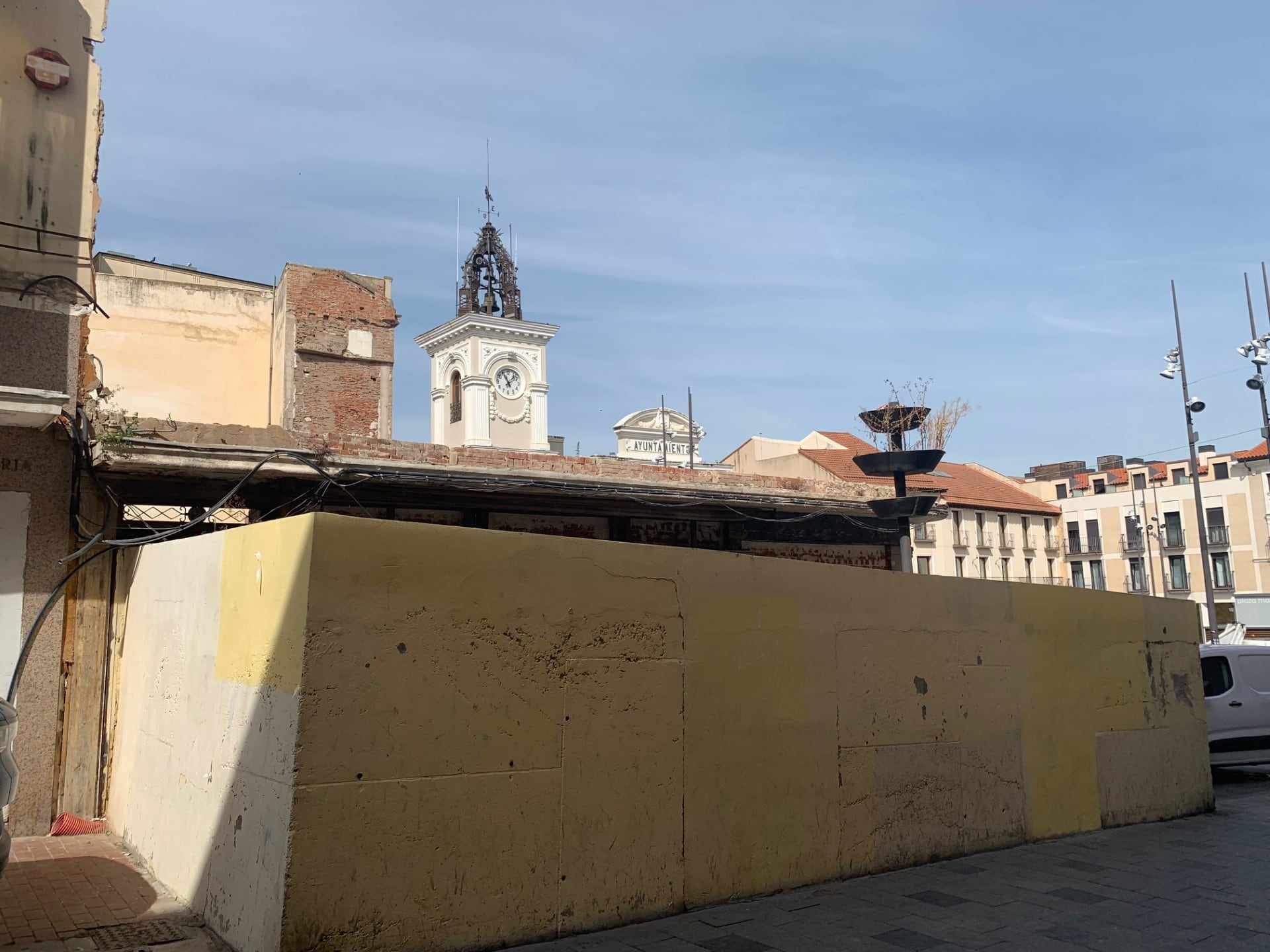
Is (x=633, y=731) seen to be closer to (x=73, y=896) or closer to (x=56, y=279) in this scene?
(x=73, y=896)

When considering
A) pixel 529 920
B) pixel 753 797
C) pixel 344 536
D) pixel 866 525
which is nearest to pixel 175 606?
pixel 344 536

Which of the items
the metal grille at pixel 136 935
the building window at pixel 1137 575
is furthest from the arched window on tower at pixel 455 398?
the metal grille at pixel 136 935

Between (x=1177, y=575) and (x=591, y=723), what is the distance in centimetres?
5553

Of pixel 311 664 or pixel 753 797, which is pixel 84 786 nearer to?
pixel 311 664

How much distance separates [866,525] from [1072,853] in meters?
6.88

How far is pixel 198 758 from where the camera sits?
538cm

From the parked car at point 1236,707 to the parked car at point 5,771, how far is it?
1209 cm

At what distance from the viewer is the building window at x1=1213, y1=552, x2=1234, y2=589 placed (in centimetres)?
4994

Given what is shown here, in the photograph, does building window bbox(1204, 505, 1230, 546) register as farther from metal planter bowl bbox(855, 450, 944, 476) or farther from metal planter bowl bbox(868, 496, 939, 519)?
metal planter bowl bbox(855, 450, 944, 476)

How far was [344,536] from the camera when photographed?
14.9ft

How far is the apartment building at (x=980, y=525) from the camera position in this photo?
47875mm

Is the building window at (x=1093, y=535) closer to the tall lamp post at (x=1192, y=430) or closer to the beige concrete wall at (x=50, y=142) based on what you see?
the tall lamp post at (x=1192, y=430)

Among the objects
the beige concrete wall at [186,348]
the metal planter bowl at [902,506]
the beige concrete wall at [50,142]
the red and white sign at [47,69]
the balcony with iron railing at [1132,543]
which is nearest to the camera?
the beige concrete wall at [50,142]

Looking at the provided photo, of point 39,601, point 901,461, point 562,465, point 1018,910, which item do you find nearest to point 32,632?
point 39,601
